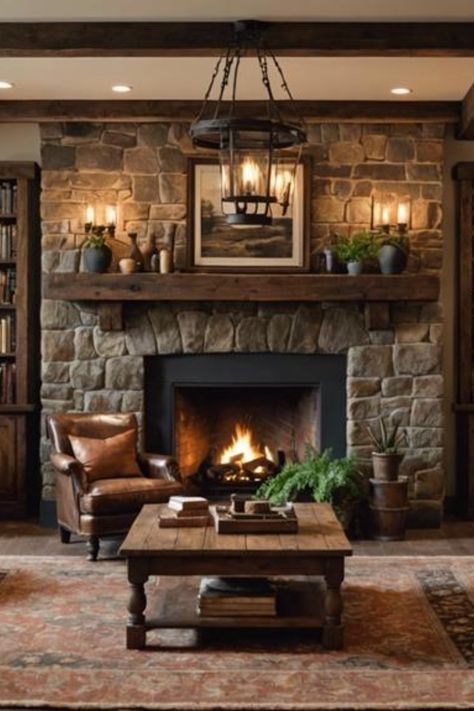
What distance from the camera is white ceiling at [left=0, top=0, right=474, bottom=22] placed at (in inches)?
212

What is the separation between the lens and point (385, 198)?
7.71 metres

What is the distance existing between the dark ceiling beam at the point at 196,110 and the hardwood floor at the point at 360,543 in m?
2.76

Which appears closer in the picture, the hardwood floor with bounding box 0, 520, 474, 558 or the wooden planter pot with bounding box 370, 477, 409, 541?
the hardwood floor with bounding box 0, 520, 474, 558

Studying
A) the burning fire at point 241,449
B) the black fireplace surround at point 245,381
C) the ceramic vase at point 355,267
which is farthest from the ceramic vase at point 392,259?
the burning fire at point 241,449

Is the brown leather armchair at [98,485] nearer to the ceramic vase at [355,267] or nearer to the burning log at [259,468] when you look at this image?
the burning log at [259,468]

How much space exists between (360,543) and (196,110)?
305cm

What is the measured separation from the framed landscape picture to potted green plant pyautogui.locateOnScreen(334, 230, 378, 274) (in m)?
0.29

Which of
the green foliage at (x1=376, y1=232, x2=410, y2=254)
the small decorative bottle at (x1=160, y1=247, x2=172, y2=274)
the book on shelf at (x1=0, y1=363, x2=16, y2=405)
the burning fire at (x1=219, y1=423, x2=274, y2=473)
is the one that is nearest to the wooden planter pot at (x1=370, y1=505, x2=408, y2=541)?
the burning fire at (x1=219, y1=423, x2=274, y2=473)

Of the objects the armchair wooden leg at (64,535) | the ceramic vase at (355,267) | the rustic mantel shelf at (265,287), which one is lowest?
the armchair wooden leg at (64,535)

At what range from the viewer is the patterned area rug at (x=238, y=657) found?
4195 millimetres

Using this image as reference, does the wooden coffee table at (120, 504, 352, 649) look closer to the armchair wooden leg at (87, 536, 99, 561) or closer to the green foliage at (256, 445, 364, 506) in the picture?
the armchair wooden leg at (87, 536, 99, 561)

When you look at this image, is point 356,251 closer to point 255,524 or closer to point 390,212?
point 390,212

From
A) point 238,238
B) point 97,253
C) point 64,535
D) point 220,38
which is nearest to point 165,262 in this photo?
point 97,253

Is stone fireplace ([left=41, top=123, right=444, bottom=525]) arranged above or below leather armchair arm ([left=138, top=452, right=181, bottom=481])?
above
